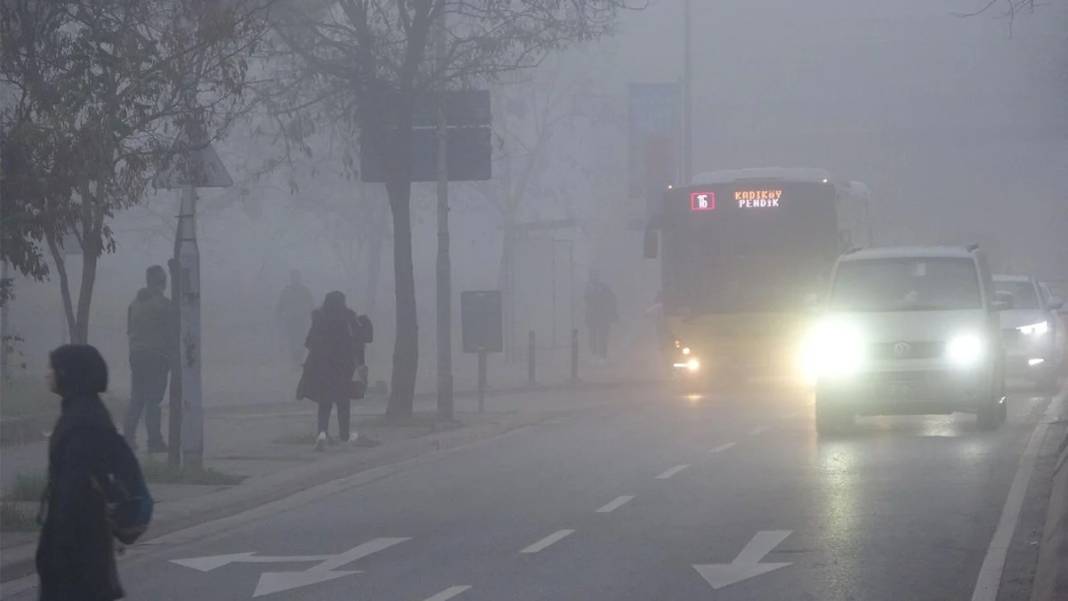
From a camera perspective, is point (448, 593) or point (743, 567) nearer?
point (448, 593)

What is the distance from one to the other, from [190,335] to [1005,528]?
827 cm

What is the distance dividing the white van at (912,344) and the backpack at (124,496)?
14.0 m

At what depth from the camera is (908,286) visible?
2103 cm

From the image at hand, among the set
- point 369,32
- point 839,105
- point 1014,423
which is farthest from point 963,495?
point 839,105

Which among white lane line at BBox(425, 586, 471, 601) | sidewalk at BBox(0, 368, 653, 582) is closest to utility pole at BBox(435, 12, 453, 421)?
sidewalk at BBox(0, 368, 653, 582)

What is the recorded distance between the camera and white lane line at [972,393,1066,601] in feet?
35.3

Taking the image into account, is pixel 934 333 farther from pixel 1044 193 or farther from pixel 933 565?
pixel 1044 193

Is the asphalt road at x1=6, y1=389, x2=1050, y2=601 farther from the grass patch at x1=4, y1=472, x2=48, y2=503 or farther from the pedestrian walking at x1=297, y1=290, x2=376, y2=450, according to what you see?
the grass patch at x1=4, y1=472, x2=48, y2=503

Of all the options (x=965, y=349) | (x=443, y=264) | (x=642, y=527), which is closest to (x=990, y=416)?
(x=965, y=349)

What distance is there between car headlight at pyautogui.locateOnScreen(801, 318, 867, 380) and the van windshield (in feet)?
1.39

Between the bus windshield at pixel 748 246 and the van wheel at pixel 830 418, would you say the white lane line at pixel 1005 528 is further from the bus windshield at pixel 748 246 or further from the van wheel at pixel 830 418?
the bus windshield at pixel 748 246

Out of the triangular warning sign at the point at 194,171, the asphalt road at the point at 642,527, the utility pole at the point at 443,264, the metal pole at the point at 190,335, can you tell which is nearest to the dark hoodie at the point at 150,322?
the metal pole at the point at 190,335

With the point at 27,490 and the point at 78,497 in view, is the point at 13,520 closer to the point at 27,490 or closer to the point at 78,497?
the point at 27,490

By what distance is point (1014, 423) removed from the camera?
71.7 ft
